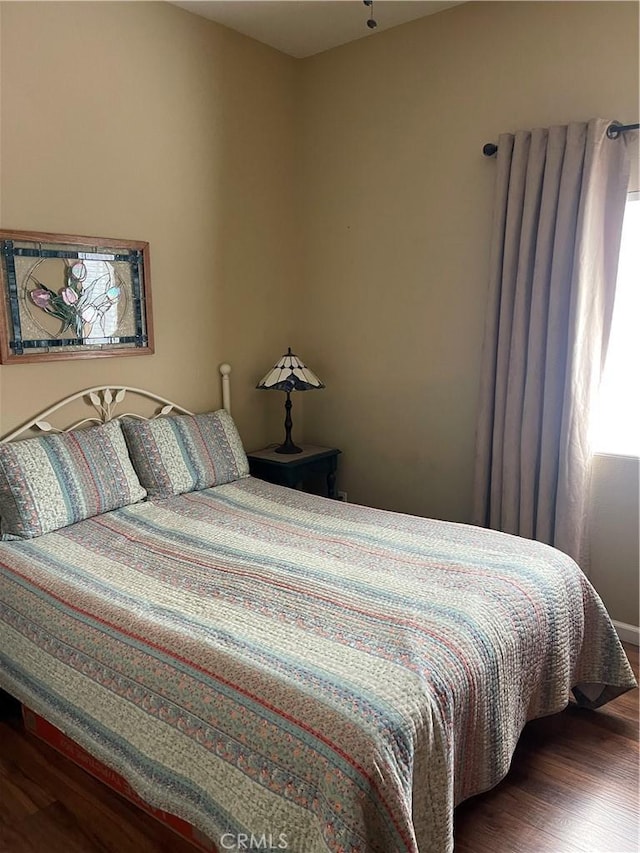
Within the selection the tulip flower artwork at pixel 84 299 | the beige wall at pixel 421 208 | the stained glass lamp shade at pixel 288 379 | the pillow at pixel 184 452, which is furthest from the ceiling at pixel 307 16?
the pillow at pixel 184 452

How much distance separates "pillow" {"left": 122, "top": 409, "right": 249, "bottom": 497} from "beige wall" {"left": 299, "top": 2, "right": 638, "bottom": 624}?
83 cm

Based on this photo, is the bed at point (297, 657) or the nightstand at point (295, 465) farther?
the nightstand at point (295, 465)

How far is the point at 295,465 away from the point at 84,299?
1.31 meters

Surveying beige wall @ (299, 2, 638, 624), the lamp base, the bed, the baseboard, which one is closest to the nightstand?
the lamp base

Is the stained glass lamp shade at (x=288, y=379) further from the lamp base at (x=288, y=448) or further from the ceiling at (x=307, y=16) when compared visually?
the ceiling at (x=307, y=16)

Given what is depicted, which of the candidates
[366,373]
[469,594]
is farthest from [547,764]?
[366,373]

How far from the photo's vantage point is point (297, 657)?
1.64 meters

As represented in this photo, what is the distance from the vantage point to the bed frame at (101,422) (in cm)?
175

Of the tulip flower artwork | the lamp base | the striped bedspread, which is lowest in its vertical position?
the striped bedspread

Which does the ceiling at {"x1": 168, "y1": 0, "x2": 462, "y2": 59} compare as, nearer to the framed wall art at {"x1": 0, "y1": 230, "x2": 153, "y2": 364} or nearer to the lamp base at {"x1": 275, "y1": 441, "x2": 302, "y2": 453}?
the framed wall art at {"x1": 0, "y1": 230, "x2": 153, "y2": 364}

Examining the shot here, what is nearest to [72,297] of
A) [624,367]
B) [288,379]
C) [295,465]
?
[288,379]

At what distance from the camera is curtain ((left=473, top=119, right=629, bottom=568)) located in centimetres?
271

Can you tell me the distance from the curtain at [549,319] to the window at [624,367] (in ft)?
0.33

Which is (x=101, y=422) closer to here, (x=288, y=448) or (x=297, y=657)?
(x=288, y=448)
